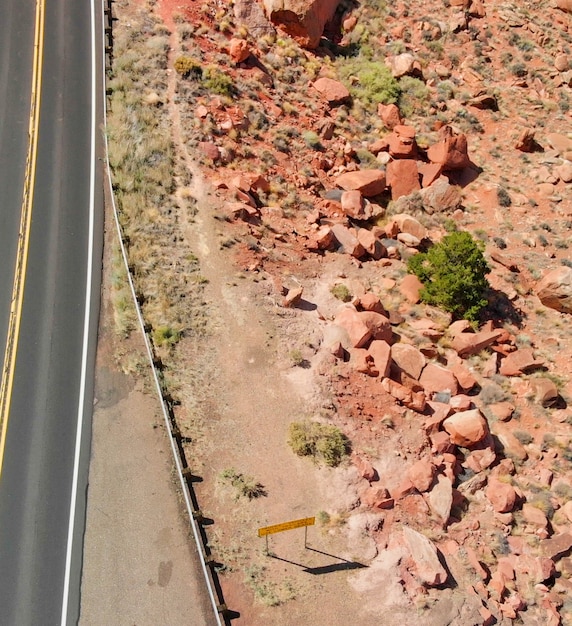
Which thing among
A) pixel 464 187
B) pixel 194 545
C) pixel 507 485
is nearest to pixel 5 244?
pixel 194 545

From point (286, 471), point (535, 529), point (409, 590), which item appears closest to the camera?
point (409, 590)

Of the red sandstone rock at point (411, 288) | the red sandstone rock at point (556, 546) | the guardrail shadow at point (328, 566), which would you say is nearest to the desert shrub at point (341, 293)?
the red sandstone rock at point (411, 288)

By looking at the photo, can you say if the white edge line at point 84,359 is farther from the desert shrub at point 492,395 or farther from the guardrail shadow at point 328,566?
the desert shrub at point 492,395

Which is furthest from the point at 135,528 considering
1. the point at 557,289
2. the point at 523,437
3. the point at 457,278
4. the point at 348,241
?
the point at 557,289

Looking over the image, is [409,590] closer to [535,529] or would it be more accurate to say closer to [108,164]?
[535,529]

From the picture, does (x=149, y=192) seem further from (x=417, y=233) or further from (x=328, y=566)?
(x=328, y=566)

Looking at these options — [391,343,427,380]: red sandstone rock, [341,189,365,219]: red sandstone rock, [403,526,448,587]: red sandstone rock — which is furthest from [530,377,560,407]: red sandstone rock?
[341,189,365,219]: red sandstone rock
